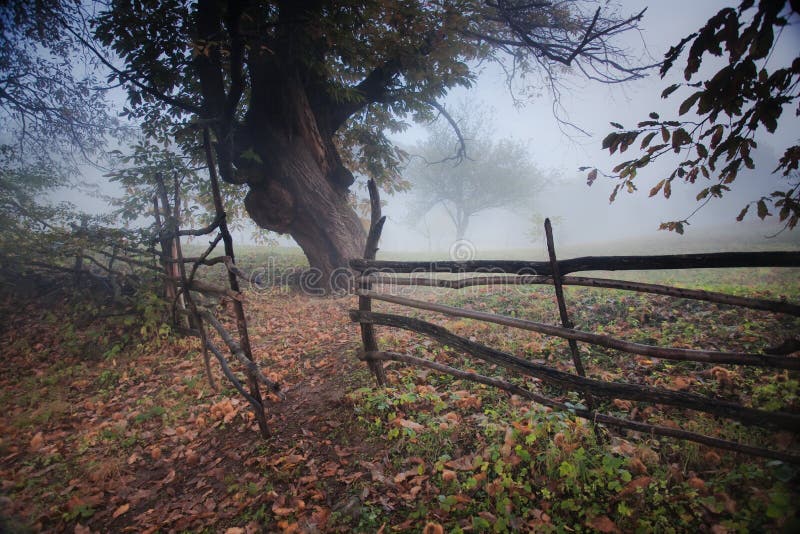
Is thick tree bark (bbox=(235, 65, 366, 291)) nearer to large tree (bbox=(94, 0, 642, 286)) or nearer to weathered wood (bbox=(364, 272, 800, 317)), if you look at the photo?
large tree (bbox=(94, 0, 642, 286))

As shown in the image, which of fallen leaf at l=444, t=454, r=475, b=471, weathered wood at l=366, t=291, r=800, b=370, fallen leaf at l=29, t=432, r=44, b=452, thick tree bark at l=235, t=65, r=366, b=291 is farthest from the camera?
thick tree bark at l=235, t=65, r=366, b=291

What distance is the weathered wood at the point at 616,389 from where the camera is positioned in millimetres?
2045

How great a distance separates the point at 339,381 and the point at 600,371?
352cm

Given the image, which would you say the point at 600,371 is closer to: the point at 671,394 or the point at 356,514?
the point at 671,394

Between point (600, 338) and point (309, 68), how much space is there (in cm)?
875

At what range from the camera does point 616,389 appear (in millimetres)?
2533

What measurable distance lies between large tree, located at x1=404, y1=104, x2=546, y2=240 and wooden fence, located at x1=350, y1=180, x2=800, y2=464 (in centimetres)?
2743

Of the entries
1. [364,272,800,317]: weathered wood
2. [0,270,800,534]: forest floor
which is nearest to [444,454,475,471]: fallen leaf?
[0,270,800,534]: forest floor

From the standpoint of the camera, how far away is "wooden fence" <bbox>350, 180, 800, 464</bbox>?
2.10 metres

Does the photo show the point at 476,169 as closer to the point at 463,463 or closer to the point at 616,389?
Answer: the point at 616,389

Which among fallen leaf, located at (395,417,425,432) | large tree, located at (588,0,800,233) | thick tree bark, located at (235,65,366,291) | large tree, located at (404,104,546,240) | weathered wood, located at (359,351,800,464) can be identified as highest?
large tree, located at (404,104,546,240)

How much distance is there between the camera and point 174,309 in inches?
218

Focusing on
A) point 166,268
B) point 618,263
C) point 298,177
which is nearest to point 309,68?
point 298,177

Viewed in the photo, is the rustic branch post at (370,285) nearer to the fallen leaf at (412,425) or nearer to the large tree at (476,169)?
the fallen leaf at (412,425)
